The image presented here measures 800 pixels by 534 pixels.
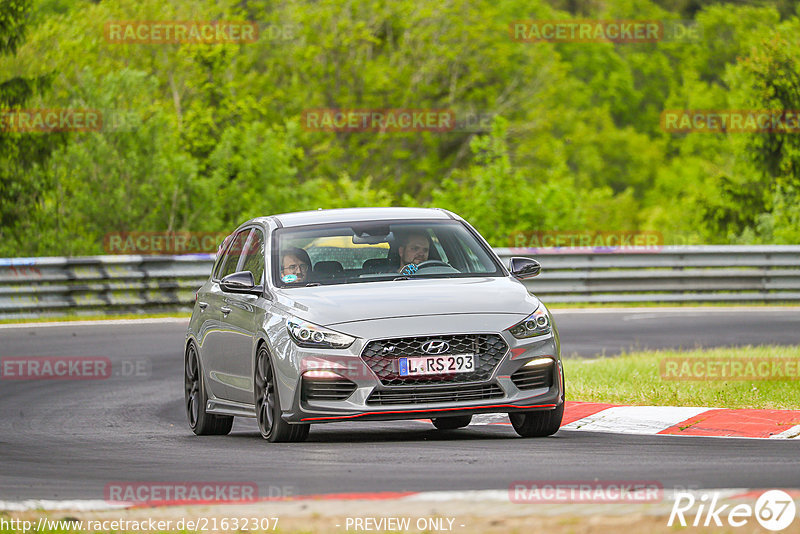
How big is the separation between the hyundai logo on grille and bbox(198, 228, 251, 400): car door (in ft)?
6.92

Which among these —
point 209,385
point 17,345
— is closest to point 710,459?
point 209,385

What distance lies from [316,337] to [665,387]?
13.9ft

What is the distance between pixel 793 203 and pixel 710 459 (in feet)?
88.3

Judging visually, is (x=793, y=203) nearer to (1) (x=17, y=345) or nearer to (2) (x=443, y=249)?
(1) (x=17, y=345)

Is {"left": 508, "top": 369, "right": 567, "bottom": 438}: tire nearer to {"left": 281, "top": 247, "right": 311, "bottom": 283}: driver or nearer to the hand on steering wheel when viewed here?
the hand on steering wheel

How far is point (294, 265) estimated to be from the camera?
1074 centimetres

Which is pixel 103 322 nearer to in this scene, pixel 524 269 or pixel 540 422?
pixel 524 269

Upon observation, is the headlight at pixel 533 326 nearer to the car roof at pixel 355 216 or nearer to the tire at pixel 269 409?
the tire at pixel 269 409

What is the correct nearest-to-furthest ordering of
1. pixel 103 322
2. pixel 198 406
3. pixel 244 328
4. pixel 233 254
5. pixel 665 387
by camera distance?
pixel 244 328 → pixel 198 406 → pixel 233 254 → pixel 665 387 → pixel 103 322

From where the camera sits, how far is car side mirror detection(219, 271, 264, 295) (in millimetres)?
10617

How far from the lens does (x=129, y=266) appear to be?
25.9 meters

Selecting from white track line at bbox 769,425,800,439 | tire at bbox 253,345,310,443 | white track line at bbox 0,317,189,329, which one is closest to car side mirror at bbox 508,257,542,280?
tire at bbox 253,345,310,443

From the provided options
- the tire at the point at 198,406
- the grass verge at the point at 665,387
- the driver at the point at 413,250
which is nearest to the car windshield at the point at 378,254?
the driver at the point at 413,250

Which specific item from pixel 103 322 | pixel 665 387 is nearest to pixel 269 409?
pixel 665 387
